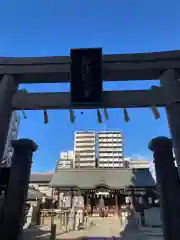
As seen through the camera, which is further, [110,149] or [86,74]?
[110,149]

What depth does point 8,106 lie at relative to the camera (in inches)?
159

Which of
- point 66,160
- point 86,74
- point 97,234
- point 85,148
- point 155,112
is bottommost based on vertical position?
point 97,234

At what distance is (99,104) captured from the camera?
412 centimetres

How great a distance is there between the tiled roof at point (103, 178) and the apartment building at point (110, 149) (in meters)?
56.7

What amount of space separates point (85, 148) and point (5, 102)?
7851 cm

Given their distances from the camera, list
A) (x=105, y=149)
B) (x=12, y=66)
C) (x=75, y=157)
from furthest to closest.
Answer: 1. (x=105, y=149)
2. (x=75, y=157)
3. (x=12, y=66)

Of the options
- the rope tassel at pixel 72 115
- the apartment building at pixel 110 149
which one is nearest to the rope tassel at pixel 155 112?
the rope tassel at pixel 72 115

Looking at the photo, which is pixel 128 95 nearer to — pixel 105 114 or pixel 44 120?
pixel 105 114

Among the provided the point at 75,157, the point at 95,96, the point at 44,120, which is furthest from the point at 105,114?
the point at 75,157

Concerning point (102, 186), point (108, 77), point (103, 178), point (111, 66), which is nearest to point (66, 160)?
point (103, 178)

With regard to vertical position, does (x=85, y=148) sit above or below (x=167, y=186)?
above

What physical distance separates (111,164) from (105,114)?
255ft

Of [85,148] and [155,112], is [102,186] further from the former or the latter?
[85,148]

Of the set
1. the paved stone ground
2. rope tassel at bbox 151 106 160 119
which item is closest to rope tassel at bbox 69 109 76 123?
rope tassel at bbox 151 106 160 119
